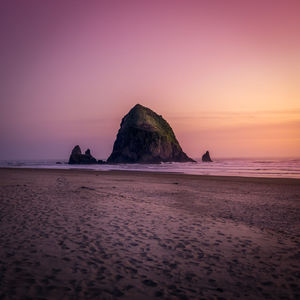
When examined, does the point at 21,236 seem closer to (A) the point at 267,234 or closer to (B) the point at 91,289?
(B) the point at 91,289

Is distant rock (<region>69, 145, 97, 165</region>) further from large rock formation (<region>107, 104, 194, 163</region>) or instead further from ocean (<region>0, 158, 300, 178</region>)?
ocean (<region>0, 158, 300, 178</region>)

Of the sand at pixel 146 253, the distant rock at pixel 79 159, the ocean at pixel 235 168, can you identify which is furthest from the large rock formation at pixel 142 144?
the sand at pixel 146 253

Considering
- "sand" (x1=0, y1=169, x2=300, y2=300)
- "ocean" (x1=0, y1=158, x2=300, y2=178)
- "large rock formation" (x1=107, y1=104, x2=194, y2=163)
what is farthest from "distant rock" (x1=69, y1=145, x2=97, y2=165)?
"sand" (x1=0, y1=169, x2=300, y2=300)

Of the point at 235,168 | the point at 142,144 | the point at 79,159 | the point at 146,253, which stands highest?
the point at 142,144

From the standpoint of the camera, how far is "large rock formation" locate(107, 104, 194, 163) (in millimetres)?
112500

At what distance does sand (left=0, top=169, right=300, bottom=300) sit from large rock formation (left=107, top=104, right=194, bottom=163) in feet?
319

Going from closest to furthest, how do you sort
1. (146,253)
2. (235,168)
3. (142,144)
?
1. (146,253)
2. (235,168)
3. (142,144)

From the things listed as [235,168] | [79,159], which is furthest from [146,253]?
[79,159]

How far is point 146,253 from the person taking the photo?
6.98 meters

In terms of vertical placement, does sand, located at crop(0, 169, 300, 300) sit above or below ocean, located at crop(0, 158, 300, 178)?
below

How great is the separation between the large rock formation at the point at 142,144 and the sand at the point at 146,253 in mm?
97156

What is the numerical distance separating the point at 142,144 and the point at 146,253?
10777cm

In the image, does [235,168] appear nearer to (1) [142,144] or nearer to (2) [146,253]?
(2) [146,253]

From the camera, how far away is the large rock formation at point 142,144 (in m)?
112
